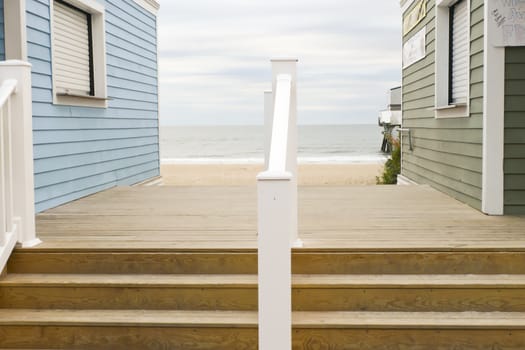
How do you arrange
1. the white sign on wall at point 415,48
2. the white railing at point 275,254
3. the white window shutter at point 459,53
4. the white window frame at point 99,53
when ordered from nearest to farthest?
the white railing at point 275,254, the white window shutter at point 459,53, the white window frame at point 99,53, the white sign on wall at point 415,48

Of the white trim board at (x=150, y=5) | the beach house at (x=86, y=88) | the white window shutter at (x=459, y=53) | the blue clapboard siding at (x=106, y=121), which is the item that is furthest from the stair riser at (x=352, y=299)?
the white trim board at (x=150, y=5)

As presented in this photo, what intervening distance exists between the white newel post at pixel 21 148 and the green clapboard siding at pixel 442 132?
3431 millimetres

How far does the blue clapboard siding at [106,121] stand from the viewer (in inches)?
229

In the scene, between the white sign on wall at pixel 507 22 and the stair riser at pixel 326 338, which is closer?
the stair riser at pixel 326 338

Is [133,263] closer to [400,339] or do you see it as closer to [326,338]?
[326,338]

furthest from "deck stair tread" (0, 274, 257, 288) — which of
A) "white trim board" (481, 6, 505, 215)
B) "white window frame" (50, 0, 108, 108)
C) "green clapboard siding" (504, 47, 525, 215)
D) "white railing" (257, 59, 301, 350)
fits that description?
"white window frame" (50, 0, 108, 108)

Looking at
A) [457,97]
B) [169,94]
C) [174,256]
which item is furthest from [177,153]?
[174,256]

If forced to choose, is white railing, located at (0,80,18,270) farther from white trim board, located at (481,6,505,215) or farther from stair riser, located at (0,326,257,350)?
white trim board, located at (481,6,505,215)

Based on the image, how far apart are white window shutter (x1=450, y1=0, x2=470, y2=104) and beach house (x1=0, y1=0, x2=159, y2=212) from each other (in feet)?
12.1

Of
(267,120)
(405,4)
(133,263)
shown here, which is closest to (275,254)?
(133,263)

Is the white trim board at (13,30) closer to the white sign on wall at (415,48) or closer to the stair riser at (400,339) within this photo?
the stair riser at (400,339)

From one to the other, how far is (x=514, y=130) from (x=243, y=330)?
2940 millimetres

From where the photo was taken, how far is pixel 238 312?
358cm

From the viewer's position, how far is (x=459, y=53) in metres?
6.68
